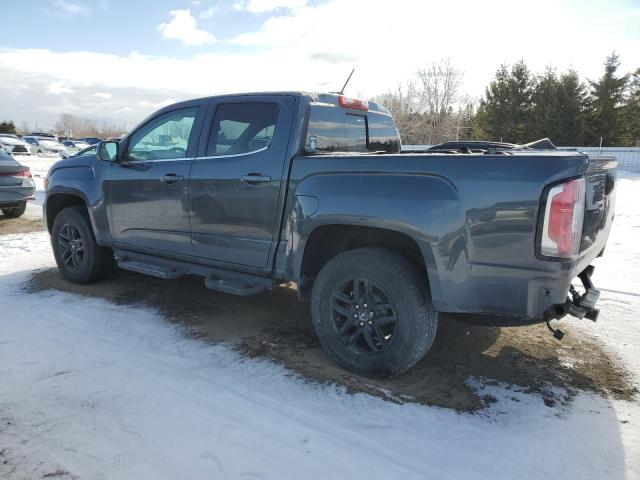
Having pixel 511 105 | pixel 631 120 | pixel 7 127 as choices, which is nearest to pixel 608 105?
pixel 631 120

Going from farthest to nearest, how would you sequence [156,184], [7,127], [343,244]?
[7,127] → [156,184] → [343,244]

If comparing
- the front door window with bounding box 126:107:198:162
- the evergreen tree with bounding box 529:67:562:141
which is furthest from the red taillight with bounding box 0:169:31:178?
the evergreen tree with bounding box 529:67:562:141

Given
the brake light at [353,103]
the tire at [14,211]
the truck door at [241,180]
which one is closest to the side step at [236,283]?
the truck door at [241,180]

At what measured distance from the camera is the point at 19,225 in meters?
9.20

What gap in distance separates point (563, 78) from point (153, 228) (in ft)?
125

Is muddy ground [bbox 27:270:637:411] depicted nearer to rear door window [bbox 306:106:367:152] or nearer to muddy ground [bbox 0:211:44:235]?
rear door window [bbox 306:106:367:152]

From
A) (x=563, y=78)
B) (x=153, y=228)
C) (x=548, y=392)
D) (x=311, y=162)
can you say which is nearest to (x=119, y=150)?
(x=153, y=228)

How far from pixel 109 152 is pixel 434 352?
3.60 meters

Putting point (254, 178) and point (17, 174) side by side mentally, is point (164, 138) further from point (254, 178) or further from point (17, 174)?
point (17, 174)

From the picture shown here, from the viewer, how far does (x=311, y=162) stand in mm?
3498

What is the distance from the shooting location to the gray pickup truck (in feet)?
8.92

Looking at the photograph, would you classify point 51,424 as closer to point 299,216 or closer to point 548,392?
point 299,216

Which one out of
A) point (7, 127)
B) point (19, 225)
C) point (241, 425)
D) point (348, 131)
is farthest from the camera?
point (7, 127)

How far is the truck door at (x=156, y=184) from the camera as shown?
171 inches
